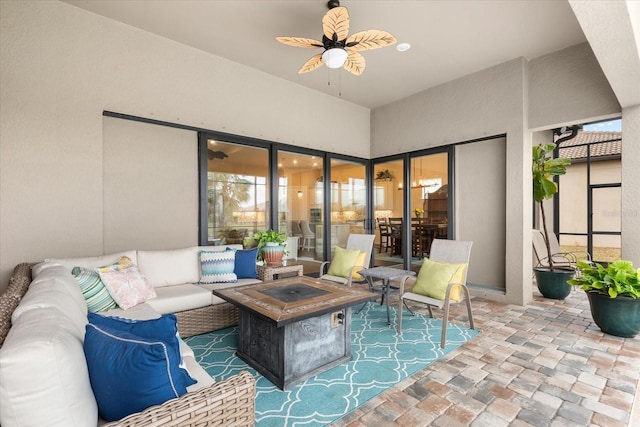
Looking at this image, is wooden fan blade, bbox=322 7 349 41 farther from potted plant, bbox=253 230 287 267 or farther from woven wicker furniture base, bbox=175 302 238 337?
woven wicker furniture base, bbox=175 302 238 337

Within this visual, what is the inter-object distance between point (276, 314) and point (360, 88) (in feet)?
14.9

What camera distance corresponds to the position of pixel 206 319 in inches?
130

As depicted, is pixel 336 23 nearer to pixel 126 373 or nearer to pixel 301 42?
Result: pixel 301 42

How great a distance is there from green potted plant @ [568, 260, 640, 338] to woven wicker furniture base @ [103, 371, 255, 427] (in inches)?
150

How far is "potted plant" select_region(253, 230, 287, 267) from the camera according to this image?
4.27m

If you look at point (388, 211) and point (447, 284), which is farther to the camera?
point (388, 211)

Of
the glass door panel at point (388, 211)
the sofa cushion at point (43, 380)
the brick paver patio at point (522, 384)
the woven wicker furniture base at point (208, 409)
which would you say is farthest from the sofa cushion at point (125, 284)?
the glass door panel at point (388, 211)

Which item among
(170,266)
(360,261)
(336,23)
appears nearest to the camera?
(336,23)

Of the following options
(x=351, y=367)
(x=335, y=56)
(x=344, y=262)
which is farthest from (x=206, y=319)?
(x=335, y=56)

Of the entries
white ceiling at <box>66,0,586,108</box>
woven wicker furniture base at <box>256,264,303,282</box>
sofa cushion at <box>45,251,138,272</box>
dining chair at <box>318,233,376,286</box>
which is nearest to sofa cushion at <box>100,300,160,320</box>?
sofa cushion at <box>45,251,138,272</box>

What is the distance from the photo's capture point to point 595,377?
2.47 m

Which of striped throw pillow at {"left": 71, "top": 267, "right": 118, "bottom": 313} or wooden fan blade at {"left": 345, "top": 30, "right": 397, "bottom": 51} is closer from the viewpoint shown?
striped throw pillow at {"left": 71, "top": 267, "right": 118, "bottom": 313}

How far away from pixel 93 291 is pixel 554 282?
5.85 m

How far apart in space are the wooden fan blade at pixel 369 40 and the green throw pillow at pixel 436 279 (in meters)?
2.42
